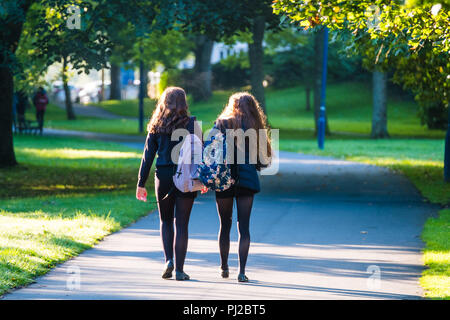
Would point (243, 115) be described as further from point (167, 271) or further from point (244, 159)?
point (167, 271)

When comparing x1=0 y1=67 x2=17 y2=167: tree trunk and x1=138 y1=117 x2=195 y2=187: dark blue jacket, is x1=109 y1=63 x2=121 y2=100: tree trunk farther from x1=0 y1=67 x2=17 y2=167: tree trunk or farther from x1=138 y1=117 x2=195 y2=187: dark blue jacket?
x1=138 y1=117 x2=195 y2=187: dark blue jacket

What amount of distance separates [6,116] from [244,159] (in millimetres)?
12879

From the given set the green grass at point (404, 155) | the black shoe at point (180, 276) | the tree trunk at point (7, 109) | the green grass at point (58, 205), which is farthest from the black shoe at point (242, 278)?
the tree trunk at point (7, 109)

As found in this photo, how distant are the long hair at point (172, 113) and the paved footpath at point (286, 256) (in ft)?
4.79

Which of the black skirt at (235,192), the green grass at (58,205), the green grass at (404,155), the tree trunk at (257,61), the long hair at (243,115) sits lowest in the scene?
the green grass at (404,155)

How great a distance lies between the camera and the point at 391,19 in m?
10.2

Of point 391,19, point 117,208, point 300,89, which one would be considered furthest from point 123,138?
point 300,89

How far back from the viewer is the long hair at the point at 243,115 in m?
7.50

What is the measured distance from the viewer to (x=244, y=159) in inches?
298

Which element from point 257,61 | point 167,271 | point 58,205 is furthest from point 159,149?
point 257,61

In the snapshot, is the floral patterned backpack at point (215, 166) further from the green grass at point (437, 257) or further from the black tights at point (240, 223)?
the green grass at point (437, 257)

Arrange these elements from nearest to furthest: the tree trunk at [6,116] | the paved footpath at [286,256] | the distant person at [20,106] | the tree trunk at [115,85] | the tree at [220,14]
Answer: the paved footpath at [286,256] < the tree at [220,14] < the tree trunk at [6,116] < the distant person at [20,106] < the tree trunk at [115,85]
